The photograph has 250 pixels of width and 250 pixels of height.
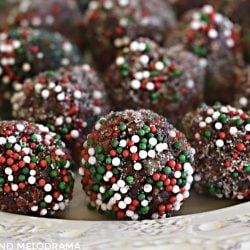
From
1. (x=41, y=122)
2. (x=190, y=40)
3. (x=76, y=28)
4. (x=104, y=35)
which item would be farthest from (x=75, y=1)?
(x=41, y=122)

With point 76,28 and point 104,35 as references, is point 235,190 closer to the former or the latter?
→ point 104,35

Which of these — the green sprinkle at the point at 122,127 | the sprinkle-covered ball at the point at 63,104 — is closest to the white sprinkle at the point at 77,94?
the sprinkle-covered ball at the point at 63,104

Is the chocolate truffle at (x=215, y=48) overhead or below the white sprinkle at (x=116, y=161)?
overhead

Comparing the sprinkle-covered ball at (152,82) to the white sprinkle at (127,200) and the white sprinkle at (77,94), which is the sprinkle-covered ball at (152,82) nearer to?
the white sprinkle at (77,94)

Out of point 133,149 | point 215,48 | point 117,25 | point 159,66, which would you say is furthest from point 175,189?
point 117,25

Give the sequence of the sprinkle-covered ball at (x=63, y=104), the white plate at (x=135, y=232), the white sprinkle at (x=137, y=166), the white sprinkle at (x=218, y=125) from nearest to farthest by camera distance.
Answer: the white plate at (x=135, y=232), the white sprinkle at (x=137, y=166), the white sprinkle at (x=218, y=125), the sprinkle-covered ball at (x=63, y=104)

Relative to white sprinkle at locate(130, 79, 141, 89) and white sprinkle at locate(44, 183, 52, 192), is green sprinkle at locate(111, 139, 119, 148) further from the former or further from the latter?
white sprinkle at locate(130, 79, 141, 89)

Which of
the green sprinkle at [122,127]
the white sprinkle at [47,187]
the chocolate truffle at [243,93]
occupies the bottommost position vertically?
the white sprinkle at [47,187]
